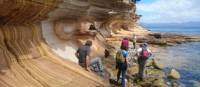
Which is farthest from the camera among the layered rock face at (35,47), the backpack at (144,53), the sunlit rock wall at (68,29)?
the backpack at (144,53)

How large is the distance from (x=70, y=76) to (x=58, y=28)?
161 inches

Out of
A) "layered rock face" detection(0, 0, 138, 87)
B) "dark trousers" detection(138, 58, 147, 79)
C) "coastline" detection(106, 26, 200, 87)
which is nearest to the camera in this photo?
"layered rock face" detection(0, 0, 138, 87)

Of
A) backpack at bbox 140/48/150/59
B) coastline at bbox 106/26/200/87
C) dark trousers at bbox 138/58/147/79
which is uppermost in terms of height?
backpack at bbox 140/48/150/59

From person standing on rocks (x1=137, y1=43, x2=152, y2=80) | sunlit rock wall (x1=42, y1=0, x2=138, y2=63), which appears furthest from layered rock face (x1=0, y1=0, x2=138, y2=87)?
person standing on rocks (x1=137, y1=43, x2=152, y2=80)

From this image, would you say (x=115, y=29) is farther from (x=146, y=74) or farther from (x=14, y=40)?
(x=14, y=40)

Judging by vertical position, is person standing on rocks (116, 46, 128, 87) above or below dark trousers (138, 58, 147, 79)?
above

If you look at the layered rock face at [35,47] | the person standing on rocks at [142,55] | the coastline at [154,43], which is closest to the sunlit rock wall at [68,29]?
the layered rock face at [35,47]

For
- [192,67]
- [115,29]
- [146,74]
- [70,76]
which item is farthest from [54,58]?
[115,29]

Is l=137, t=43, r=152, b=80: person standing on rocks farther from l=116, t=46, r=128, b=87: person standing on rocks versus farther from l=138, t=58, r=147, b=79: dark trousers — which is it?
l=116, t=46, r=128, b=87: person standing on rocks

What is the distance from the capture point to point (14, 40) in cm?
1059

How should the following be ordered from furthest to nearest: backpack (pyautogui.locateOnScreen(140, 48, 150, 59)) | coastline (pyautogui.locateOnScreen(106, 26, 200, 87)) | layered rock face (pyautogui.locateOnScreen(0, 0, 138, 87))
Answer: coastline (pyautogui.locateOnScreen(106, 26, 200, 87)) → backpack (pyautogui.locateOnScreen(140, 48, 150, 59)) → layered rock face (pyautogui.locateOnScreen(0, 0, 138, 87))

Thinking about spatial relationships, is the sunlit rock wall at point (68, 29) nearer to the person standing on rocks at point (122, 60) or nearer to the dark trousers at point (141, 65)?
the person standing on rocks at point (122, 60)

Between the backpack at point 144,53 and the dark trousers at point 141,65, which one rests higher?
the backpack at point 144,53

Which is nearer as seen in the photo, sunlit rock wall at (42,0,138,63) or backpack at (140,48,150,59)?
sunlit rock wall at (42,0,138,63)
